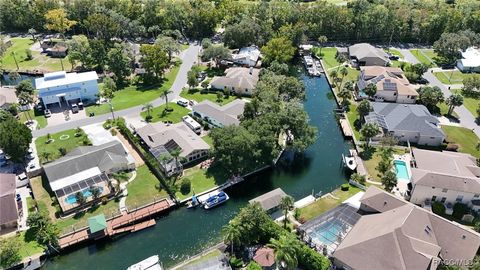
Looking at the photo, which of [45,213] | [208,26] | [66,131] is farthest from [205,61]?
[45,213]

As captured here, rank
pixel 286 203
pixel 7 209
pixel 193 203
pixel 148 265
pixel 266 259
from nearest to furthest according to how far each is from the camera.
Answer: pixel 266 259
pixel 148 265
pixel 286 203
pixel 7 209
pixel 193 203

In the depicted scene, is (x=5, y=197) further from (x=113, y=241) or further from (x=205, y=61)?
(x=205, y=61)

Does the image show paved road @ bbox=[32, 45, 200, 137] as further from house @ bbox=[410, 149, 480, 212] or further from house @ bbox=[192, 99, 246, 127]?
house @ bbox=[410, 149, 480, 212]

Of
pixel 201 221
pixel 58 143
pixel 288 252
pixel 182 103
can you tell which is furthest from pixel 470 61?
pixel 58 143

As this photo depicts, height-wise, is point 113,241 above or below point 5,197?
below

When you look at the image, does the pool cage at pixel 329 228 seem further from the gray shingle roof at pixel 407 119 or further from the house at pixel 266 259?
the gray shingle roof at pixel 407 119

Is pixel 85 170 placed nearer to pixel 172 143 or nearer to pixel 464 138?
pixel 172 143

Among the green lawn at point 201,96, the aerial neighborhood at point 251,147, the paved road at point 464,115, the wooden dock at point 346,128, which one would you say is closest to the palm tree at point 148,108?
the aerial neighborhood at point 251,147
